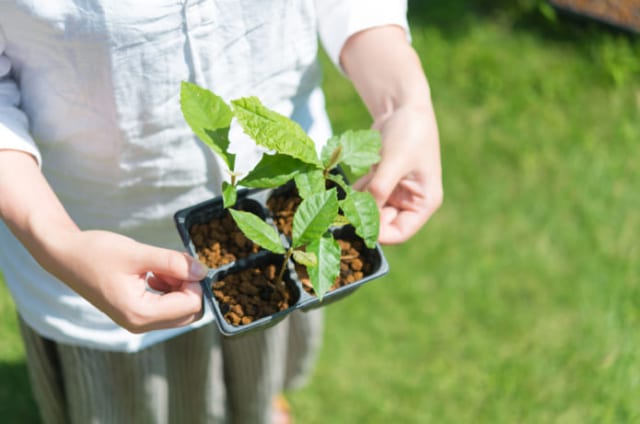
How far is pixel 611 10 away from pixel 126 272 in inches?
93.1

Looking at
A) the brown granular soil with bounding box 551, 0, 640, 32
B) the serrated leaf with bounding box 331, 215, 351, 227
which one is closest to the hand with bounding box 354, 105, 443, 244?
the serrated leaf with bounding box 331, 215, 351, 227

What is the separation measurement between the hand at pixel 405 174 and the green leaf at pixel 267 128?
18cm

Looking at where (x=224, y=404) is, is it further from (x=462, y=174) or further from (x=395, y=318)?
(x=462, y=174)

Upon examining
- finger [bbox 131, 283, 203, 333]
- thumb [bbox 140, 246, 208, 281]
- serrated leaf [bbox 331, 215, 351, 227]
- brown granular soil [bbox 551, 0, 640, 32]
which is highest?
serrated leaf [bbox 331, 215, 351, 227]

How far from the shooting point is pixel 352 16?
3.88 ft

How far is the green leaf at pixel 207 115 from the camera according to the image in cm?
95

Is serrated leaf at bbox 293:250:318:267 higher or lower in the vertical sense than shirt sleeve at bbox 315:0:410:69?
lower

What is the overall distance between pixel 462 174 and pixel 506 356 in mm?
612

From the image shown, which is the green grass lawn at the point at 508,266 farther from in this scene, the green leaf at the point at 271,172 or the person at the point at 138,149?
the green leaf at the point at 271,172

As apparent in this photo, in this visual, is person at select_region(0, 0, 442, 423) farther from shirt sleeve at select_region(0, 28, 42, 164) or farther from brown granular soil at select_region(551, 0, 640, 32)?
brown granular soil at select_region(551, 0, 640, 32)

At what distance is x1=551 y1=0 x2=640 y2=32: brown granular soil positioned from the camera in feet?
9.17

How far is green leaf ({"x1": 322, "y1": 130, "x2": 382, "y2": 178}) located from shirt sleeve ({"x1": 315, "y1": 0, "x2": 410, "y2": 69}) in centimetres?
20

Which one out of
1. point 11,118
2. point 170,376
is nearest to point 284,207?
point 11,118

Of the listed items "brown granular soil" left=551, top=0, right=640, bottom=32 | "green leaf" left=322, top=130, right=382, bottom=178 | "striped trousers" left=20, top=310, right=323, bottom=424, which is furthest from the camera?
"brown granular soil" left=551, top=0, right=640, bottom=32
